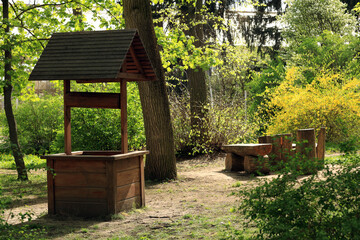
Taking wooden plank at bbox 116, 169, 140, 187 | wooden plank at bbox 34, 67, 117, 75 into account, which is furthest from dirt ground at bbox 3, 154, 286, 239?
wooden plank at bbox 34, 67, 117, 75

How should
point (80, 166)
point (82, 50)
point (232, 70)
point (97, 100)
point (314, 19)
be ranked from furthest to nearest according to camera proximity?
point (314, 19), point (232, 70), point (82, 50), point (97, 100), point (80, 166)

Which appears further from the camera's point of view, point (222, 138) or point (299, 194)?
point (222, 138)

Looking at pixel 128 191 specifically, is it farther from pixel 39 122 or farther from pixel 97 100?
pixel 39 122

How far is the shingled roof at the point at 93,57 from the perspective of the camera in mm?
6914

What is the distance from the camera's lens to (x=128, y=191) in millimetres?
7207

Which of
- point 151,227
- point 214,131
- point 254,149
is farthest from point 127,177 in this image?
point 214,131

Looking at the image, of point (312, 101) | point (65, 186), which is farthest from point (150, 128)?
point (312, 101)

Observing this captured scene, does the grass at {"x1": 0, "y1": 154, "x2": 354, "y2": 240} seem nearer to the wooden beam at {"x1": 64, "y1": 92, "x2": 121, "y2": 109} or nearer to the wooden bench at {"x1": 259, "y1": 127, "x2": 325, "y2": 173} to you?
the wooden beam at {"x1": 64, "y1": 92, "x2": 121, "y2": 109}

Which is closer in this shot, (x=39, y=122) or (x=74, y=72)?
(x=74, y=72)

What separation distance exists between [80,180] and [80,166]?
0.21m

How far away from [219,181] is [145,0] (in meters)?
4.25

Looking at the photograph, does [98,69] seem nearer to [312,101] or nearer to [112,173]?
[112,173]

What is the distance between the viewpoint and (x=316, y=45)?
2512 cm

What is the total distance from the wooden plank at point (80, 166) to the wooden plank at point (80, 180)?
0.06 metres
